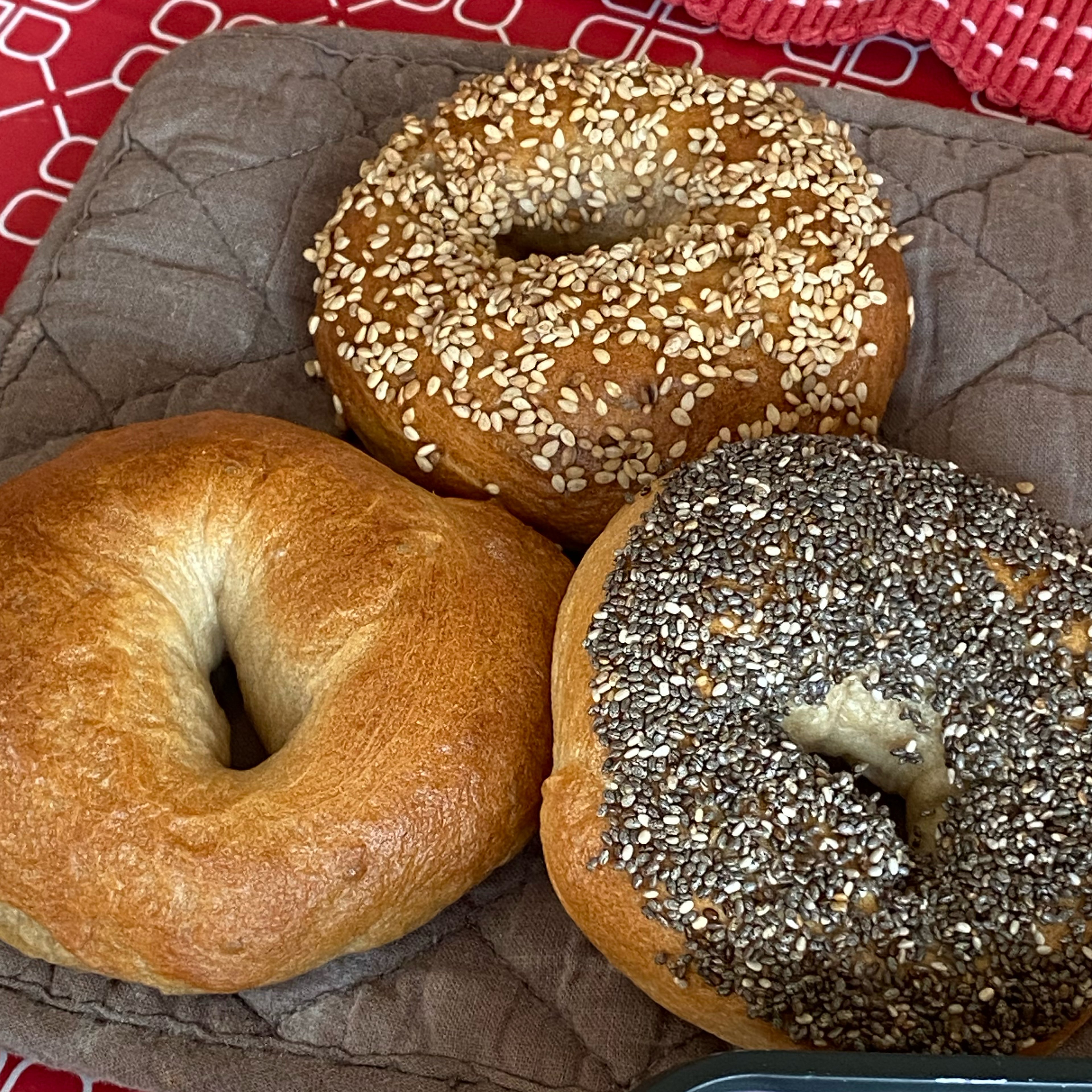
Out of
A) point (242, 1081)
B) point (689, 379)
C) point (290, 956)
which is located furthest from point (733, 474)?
point (242, 1081)

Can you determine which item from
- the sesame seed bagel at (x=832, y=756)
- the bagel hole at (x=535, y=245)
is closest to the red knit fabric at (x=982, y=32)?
the bagel hole at (x=535, y=245)

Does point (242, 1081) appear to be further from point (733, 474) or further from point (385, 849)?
point (733, 474)

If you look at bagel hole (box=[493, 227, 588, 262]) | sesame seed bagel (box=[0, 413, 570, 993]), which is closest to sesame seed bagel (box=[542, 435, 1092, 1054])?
sesame seed bagel (box=[0, 413, 570, 993])

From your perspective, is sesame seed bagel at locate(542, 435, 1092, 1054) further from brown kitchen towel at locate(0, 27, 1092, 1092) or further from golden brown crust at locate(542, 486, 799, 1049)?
brown kitchen towel at locate(0, 27, 1092, 1092)

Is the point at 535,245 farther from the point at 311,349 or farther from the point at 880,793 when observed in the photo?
the point at 880,793

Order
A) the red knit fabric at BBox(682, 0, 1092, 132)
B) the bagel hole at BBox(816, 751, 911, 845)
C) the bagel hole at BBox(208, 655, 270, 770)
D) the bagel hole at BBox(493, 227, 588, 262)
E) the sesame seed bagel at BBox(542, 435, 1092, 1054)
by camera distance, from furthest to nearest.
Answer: the red knit fabric at BBox(682, 0, 1092, 132), the bagel hole at BBox(493, 227, 588, 262), the bagel hole at BBox(208, 655, 270, 770), the bagel hole at BBox(816, 751, 911, 845), the sesame seed bagel at BBox(542, 435, 1092, 1054)

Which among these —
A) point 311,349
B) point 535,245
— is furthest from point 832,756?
point 311,349
